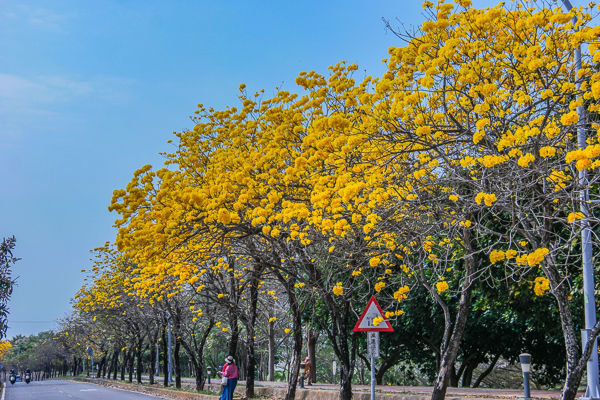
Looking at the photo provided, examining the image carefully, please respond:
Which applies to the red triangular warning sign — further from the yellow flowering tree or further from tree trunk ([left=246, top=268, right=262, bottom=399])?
tree trunk ([left=246, top=268, right=262, bottom=399])

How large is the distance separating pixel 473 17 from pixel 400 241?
3.98 metres

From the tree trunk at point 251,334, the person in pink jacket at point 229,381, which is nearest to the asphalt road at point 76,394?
the tree trunk at point 251,334

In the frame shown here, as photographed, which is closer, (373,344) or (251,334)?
(373,344)

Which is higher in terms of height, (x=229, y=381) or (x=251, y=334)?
(x=251, y=334)

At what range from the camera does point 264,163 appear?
9.25m

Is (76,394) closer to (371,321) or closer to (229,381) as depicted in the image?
(229,381)

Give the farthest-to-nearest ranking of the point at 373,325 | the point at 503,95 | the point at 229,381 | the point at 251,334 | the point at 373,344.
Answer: the point at 251,334 → the point at 229,381 → the point at 373,344 → the point at 373,325 → the point at 503,95

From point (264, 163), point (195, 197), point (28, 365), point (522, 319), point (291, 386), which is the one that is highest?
point (264, 163)

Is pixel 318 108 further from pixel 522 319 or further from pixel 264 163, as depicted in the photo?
pixel 522 319

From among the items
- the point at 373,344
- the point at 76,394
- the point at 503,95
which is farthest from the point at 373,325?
the point at 76,394

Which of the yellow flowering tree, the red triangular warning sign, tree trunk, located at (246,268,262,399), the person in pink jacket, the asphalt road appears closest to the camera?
the yellow flowering tree

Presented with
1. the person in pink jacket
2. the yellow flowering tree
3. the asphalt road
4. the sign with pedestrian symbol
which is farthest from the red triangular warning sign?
the asphalt road

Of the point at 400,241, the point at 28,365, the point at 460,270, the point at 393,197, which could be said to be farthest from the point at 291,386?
the point at 28,365

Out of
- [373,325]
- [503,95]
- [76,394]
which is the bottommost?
[76,394]
